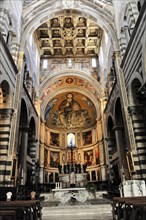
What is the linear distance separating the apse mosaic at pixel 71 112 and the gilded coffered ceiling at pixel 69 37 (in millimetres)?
6171

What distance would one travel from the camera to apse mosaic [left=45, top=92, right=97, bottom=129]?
2838 cm

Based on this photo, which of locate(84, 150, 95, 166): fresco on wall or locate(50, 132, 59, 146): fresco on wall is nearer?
locate(84, 150, 95, 166): fresco on wall

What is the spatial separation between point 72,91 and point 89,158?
31.8ft

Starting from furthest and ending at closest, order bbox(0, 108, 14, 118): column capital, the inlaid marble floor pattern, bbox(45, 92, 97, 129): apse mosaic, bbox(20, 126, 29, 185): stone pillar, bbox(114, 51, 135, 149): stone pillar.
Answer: bbox(45, 92, 97, 129): apse mosaic
bbox(20, 126, 29, 185): stone pillar
bbox(0, 108, 14, 118): column capital
bbox(114, 51, 135, 149): stone pillar
the inlaid marble floor pattern

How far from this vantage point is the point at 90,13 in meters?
17.5

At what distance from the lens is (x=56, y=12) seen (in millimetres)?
17953

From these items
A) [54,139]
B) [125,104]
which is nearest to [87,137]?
[54,139]

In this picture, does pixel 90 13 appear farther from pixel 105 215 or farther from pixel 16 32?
pixel 105 215

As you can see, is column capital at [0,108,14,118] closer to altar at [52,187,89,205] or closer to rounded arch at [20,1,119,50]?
altar at [52,187,89,205]

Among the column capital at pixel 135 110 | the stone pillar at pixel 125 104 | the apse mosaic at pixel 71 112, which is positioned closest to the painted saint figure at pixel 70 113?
the apse mosaic at pixel 71 112

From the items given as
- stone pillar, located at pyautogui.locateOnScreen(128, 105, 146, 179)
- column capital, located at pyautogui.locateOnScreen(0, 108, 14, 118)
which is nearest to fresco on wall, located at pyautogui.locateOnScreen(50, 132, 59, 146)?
column capital, located at pyautogui.locateOnScreen(0, 108, 14, 118)

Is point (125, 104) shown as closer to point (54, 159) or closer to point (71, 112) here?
point (54, 159)

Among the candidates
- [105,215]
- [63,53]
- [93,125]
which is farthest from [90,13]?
→ [105,215]

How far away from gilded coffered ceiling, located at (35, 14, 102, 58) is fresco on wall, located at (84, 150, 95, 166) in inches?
525
